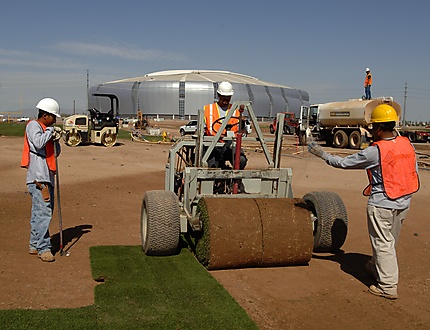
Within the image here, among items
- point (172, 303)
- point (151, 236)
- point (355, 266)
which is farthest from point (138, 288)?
point (355, 266)

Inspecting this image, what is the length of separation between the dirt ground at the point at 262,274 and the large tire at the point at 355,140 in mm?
19926

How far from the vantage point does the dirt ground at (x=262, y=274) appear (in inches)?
189

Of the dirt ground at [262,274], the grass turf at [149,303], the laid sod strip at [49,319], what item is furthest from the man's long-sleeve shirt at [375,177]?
the laid sod strip at [49,319]

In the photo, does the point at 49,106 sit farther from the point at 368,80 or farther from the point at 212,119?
the point at 368,80

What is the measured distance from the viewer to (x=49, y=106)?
631 centimetres

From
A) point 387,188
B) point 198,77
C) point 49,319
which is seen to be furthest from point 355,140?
point 198,77

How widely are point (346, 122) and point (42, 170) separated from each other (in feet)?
92.3

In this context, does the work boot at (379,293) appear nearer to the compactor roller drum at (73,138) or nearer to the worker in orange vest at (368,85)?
the compactor roller drum at (73,138)

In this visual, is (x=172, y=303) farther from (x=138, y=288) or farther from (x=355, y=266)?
(x=355, y=266)

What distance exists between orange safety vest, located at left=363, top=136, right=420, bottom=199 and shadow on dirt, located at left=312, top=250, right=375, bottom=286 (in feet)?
3.88

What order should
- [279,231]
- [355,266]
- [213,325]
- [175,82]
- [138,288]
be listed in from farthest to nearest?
[175,82] < [355,266] < [279,231] < [138,288] < [213,325]

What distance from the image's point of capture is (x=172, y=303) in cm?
486

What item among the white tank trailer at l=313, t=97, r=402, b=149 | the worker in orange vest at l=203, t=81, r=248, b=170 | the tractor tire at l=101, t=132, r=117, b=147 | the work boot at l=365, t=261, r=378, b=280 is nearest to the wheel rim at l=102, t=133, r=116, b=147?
the tractor tire at l=101, t=132, r=117, b=147

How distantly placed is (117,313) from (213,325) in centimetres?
90
